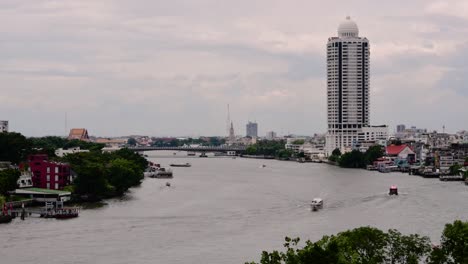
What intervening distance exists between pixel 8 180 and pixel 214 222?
8.51m

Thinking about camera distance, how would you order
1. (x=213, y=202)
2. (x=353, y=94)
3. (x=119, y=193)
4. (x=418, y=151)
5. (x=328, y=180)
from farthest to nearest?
(x=353, y=94)
(x=418, y=151)
(x=328, y=180)
(x=119, y=193)
(x=213, y=202)

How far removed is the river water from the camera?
17562 mm

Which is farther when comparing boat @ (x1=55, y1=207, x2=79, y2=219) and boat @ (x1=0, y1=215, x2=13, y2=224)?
boat @ (x1=55, y1=207, x2=79, y2=219)

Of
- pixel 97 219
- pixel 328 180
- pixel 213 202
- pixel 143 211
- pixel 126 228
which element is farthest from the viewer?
pixel 328 180

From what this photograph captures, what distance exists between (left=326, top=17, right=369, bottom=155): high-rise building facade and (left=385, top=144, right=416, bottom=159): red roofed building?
12307 millimetres

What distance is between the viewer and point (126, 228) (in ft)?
69.5

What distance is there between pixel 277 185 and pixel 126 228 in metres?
15.7

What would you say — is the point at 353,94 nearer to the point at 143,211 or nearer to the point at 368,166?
the point at 368,166

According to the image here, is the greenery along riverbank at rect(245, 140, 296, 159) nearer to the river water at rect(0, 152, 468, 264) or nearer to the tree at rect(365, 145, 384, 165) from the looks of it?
the tree at rect(365, 145, 384, 165)

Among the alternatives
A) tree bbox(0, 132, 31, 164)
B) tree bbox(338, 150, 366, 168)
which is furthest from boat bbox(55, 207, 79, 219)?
tree bbox(338, 150, 366, 168)

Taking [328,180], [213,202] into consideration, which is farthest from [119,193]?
[328,180]

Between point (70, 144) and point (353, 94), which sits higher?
point (353, 94)

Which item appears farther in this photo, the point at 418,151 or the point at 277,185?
the point at 418,151

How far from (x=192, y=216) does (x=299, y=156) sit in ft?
172
